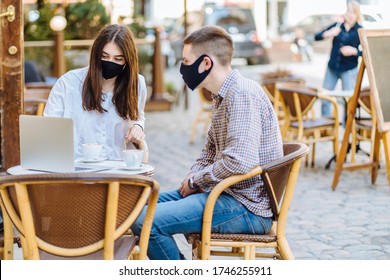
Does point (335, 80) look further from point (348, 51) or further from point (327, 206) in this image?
point (327, 206)

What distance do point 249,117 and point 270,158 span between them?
0.84 feet

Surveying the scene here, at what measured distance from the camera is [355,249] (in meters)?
5.56

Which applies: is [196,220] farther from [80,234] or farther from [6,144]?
[6,144]

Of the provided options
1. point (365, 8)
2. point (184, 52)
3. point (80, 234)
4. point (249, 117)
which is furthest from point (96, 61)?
point (365, 8)

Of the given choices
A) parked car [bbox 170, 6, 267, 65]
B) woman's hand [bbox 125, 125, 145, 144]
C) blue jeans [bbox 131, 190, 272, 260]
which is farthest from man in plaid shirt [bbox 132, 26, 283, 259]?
parked car [bbox 170, 6, 267, 65]

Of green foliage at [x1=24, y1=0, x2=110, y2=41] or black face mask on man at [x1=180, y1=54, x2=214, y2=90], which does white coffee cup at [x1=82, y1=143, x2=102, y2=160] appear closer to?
black face mask on man at [x1=180, y1=54, x2=214, y2=90]

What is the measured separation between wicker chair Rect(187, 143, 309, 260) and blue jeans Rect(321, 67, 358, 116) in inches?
251

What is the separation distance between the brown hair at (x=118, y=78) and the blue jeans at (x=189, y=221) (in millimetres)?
905

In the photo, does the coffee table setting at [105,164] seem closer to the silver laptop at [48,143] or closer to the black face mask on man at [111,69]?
the silver laptop at [48,143]

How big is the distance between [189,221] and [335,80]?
707 cm

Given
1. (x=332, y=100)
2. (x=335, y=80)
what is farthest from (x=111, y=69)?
(x=335, y=80)

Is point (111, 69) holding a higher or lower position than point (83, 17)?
higher

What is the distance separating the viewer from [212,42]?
3.96m

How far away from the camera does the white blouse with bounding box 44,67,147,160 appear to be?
468 centimetres
